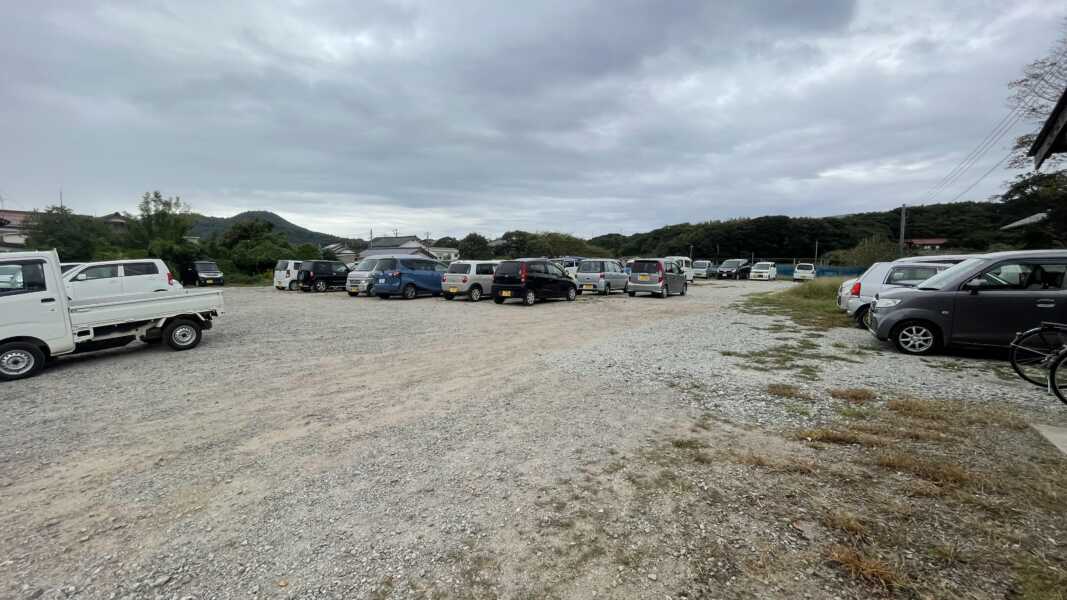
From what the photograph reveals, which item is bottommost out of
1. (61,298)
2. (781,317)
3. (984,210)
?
(781,317)

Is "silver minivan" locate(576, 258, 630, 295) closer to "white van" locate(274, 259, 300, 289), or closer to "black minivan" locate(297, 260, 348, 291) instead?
"black minivan" locate(297, 260, 348, 291)

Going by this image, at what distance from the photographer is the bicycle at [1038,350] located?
4.95m

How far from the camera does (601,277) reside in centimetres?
1923

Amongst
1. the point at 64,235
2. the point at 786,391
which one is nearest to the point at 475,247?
the point at 64,235

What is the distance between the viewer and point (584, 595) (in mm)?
2088

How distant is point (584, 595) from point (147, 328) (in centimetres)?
893

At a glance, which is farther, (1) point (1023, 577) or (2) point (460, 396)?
(2) point (460, 396)

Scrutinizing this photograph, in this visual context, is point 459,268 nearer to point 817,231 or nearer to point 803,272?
point 803,272

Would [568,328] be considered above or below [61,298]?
below

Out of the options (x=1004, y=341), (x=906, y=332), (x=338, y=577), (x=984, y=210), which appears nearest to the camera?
(x=338, y=577)

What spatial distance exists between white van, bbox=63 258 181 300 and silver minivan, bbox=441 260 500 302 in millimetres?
8055

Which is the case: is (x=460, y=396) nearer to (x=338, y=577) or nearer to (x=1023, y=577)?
(x=338, y=577)

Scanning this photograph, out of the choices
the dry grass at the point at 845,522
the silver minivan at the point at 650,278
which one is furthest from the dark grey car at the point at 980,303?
the silver minivan at the point at 650,278

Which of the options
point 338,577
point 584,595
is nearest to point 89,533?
point 338,577
